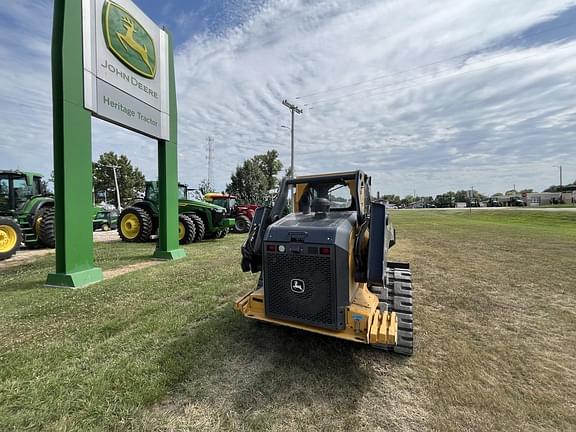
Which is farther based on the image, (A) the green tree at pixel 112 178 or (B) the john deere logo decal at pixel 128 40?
(A) the green tree at pixel 112 178

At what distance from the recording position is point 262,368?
108 inches

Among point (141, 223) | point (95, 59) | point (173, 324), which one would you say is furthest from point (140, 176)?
point (173, 324)

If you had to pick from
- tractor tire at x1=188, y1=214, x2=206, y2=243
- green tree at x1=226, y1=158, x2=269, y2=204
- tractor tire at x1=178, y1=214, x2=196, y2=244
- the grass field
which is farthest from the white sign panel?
green tree at x1=226, y1=158, x2=269, y2=204

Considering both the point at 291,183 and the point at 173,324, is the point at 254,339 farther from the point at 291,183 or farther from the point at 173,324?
the point at 291,183

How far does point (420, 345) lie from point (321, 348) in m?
1.08

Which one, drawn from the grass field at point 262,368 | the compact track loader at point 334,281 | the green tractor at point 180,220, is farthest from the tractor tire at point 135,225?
the compact track loader at point 334,281

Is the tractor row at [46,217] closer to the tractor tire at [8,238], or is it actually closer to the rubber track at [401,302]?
the tractor tire at [8,238]

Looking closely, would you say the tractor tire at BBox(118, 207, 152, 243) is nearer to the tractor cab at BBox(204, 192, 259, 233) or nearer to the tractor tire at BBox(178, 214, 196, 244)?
the tractor tire at BBox(178, 214, 196, 244)

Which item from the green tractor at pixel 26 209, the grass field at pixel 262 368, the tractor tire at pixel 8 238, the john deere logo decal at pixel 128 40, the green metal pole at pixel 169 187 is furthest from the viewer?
the green tractor at pixel 26 209

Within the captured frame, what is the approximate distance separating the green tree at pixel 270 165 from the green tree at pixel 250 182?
7.36 ft

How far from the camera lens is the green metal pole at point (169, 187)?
8125 millimetres

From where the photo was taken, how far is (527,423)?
2076 millimetres

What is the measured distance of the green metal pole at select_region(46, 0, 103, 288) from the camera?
5.15 m

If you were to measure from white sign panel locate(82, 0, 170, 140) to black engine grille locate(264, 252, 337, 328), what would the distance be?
5.27 meters
